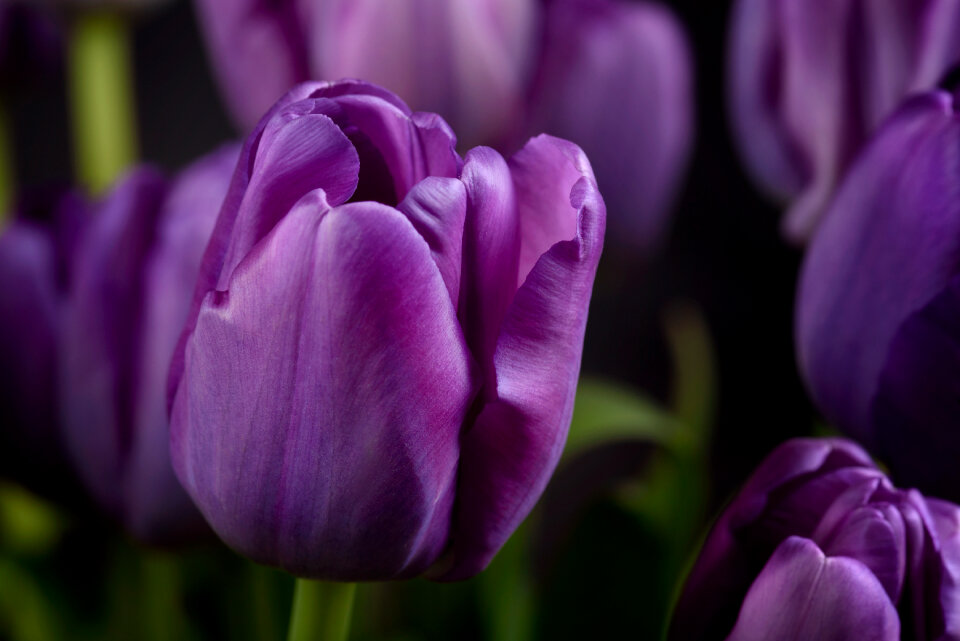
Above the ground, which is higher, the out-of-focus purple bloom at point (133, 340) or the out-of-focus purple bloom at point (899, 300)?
the out-of-focus purple bloom at point (899, 300)

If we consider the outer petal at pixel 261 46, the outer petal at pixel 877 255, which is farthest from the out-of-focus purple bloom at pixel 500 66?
the outer petal at pixel 877 255

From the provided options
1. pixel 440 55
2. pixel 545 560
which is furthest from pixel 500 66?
pixel 545 560

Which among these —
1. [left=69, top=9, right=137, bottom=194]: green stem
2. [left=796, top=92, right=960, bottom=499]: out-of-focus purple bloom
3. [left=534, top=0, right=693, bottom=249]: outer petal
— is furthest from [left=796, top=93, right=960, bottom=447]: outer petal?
[left=69, top=9, right=137, bottom=194]: green stem

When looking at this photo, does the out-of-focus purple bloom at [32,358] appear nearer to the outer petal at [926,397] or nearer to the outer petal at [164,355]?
the outer petal at [164,355]

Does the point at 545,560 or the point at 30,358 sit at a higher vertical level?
the point at 30,358

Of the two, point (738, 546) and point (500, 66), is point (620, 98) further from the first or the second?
point (738, 546)

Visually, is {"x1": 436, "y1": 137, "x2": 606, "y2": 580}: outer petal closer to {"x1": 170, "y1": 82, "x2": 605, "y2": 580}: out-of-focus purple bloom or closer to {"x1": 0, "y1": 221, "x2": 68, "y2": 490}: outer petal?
{"x1": 170, "y1": 82, "x2": 605, "y2": 580}: out-of-focus purple bloom
